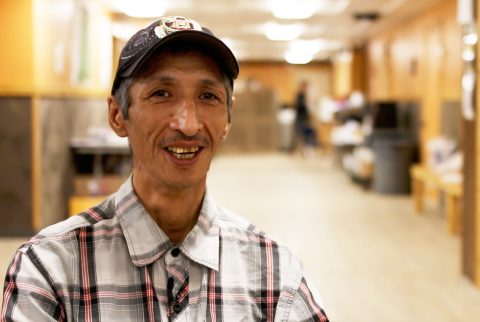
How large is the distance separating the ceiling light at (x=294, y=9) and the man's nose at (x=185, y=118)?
23.7ft

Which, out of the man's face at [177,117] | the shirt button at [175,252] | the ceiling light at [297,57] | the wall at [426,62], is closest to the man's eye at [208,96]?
the man's face at [177,117]

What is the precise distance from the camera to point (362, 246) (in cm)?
503

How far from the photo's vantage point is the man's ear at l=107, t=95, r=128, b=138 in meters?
1.08

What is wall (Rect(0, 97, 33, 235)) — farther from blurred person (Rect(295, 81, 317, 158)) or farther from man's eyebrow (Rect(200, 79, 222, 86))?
blurred person (Rect(295, 81, 317, 158))

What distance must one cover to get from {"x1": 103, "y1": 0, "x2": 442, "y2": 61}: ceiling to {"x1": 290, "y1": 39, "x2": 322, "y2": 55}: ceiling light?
9.7 inches

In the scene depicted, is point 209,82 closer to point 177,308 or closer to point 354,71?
point 177,308

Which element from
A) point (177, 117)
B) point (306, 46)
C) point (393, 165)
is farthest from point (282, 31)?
point (177, 117)

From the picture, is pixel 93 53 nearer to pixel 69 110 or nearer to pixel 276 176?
pixel 69 110

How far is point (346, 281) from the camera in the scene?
398cm

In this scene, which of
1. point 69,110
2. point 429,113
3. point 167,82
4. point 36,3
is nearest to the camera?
point 167,82

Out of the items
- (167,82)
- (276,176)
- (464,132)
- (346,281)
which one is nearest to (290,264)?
(167,82)

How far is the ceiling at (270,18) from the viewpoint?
26.5 feet

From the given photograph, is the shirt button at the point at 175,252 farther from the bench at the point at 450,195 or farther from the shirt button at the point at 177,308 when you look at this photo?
the bench at the point at 450,195

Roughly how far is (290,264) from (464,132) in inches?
135
